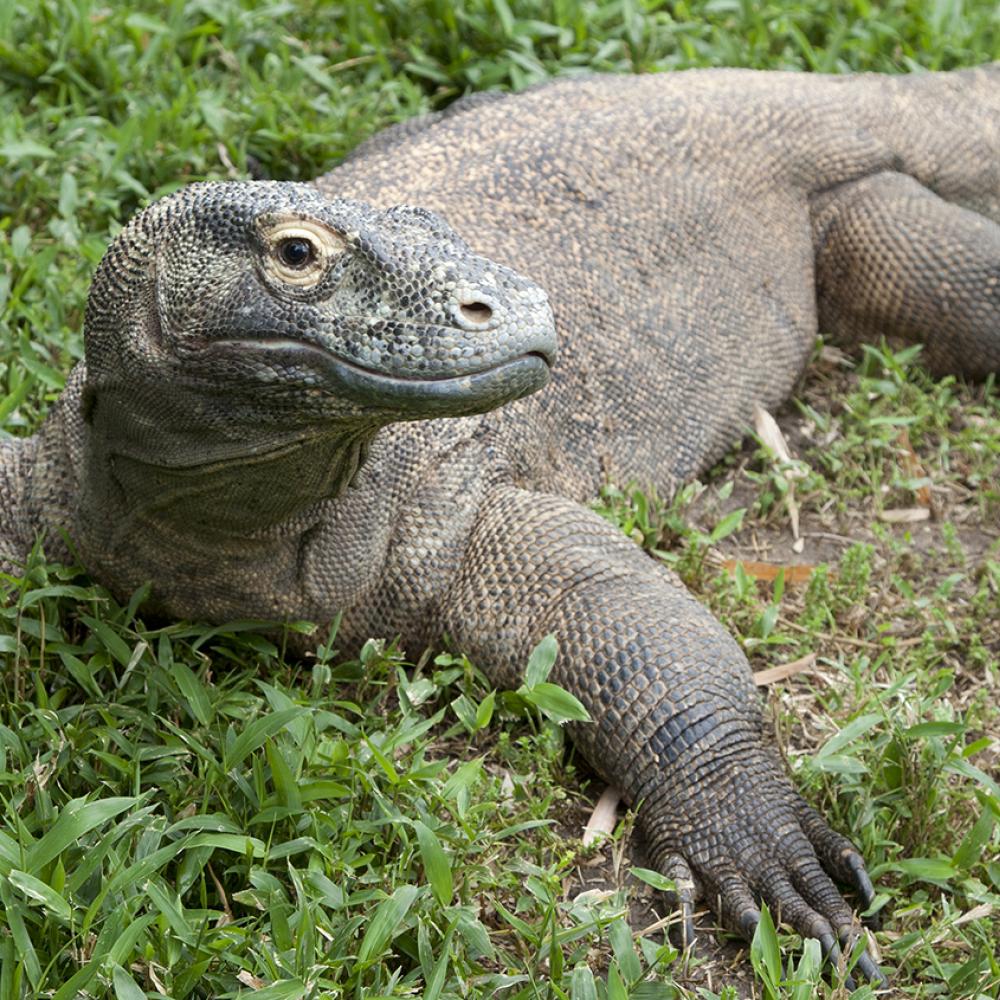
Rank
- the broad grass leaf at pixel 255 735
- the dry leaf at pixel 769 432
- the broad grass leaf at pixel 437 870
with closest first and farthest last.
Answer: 1. the broad grass leaf at pixel 437 870
2. the broad grass leaf at pixel 255 735
3. the dry leaf at pixel 769 432

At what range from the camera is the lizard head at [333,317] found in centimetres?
260

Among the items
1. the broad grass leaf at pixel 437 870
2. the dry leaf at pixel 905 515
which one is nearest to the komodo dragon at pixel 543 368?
the dry leaf at pixel 905 515

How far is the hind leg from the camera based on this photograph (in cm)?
488

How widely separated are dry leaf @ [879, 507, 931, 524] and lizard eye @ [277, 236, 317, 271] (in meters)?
2.36

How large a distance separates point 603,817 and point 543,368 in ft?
3.80

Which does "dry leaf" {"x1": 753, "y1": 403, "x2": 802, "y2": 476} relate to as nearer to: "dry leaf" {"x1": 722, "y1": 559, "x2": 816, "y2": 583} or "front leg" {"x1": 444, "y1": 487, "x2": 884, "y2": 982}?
"dry leaf" {"x1": 722, "y1": 559, "x2": 816, "y2": 583}

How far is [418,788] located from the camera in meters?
3.10

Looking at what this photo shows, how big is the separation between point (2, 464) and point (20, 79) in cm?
227

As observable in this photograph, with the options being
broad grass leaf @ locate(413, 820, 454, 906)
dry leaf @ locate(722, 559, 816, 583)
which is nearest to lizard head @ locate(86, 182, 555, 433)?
broad grass leaf @ locate(413, 820, 454, 906)

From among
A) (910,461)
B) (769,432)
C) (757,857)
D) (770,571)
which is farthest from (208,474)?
(910,461)

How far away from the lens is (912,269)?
4.91 metres

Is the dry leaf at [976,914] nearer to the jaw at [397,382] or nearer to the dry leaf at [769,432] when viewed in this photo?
the jaw at [397,382]

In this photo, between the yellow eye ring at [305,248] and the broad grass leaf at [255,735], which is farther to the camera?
the broad grass leaf at [255,735]

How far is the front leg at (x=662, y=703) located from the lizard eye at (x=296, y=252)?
107cm
